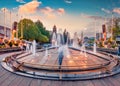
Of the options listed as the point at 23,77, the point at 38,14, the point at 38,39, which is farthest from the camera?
the point at 38,14

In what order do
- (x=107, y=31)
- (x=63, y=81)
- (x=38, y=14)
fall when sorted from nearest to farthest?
1. (x=63, y=81)
2. (x=107, y=31)
3. (x=38, y=14)

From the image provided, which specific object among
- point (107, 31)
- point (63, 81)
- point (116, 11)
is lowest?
point (63, 81)

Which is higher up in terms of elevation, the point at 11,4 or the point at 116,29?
the point at 11,4

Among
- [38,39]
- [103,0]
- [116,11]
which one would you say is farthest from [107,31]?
[38,39]

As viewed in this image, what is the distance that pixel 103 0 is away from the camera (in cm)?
3856

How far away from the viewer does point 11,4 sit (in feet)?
145

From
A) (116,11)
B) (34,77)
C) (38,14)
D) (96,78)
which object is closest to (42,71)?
(34,77)

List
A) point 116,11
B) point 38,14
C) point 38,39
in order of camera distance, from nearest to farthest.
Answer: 1. point 116,11
2. point 38,39
3. point 38,14

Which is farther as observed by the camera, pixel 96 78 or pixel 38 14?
pixel 38 14

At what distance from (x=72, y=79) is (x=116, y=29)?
116 feet

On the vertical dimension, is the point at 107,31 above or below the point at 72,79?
above

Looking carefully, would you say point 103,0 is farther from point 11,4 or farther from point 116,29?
point 11,4

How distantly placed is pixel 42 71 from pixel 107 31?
41.7 meters

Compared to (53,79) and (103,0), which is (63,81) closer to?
(53,79)
